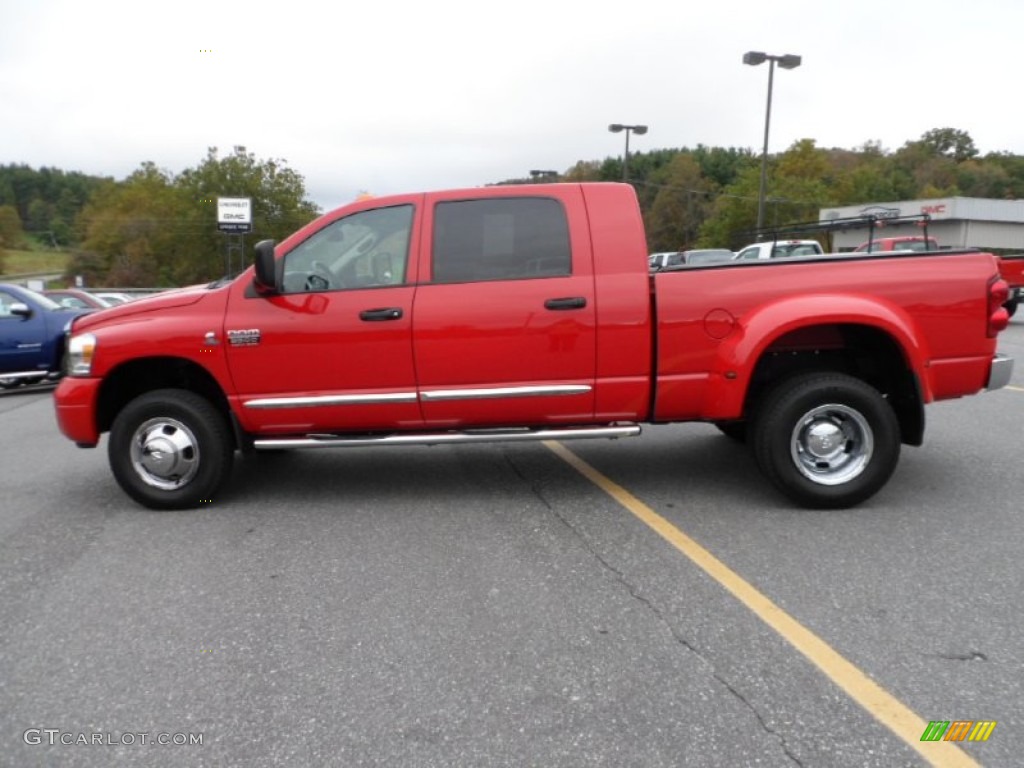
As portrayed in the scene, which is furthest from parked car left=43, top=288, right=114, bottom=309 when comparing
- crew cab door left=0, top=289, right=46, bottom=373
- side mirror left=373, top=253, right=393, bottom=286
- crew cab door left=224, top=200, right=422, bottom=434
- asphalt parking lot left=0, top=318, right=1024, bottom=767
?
side mirror left=373, top=253, right=393, bottom=286

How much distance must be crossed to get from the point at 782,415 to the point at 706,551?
109 cm

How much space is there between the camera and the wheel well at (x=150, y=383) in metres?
5.45

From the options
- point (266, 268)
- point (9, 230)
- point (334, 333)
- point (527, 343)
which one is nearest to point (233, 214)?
point (266, 268)

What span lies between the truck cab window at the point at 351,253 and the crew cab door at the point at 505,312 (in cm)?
20

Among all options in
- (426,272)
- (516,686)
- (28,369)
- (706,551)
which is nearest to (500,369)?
(426,272)

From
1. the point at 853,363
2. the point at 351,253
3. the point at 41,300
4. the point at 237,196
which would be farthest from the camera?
the point at 237,196

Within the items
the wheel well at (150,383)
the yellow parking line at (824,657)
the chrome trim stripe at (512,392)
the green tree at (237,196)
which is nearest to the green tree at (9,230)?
the green tree at (237,196)

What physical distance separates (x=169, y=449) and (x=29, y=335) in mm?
8335

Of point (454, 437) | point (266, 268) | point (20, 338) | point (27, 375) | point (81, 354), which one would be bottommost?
point (27, 375)

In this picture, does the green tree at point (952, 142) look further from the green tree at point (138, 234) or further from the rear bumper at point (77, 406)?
the rear bumper at point (77, 406)

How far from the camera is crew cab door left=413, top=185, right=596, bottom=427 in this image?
5.05 m

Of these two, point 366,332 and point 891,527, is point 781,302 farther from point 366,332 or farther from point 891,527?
point 366,332

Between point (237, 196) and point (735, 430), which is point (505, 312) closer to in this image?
point (735, 430)

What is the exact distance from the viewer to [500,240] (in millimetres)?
5223
